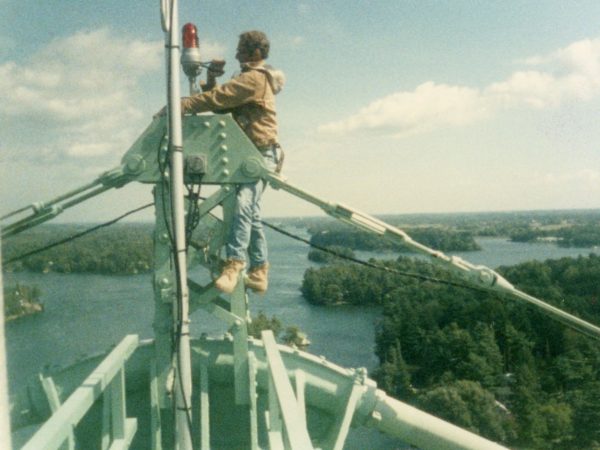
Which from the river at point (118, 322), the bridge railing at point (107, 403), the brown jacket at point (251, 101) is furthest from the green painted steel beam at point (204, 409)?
the river at point (118, 322)

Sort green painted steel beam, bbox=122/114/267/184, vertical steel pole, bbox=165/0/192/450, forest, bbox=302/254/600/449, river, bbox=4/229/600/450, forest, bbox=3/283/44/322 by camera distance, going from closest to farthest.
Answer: vertical steel pole, bbox=165/0/192/450, green painted steel beam, bbox=122/114/267/184, river, bbox=4/229/600/450, forest, bbox=302/254/600/449, forest, bbox=3/283/44/322

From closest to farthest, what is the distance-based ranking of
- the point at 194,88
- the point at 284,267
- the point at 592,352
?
1. the point at 194,88
2. the point at 592,352
3. the point at 284,267

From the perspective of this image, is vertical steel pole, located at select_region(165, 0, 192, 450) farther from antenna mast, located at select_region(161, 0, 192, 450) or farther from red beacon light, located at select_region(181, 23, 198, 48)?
red beacon light, located at select_region(181, 23, 198, 48)

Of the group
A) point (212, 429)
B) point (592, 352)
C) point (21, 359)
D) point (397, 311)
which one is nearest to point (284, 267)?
point (397, 311)

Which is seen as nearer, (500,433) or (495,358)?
(500,433)

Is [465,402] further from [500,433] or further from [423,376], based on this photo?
[423,376]

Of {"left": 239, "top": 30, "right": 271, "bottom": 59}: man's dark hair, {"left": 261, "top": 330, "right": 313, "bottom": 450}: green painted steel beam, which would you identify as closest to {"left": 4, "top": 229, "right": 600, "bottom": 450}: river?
{"left": 239, "top": 30, "right": 271, "bottom": 59}: man's dark hair

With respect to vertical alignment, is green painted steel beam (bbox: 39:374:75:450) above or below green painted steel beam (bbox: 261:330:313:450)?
below
